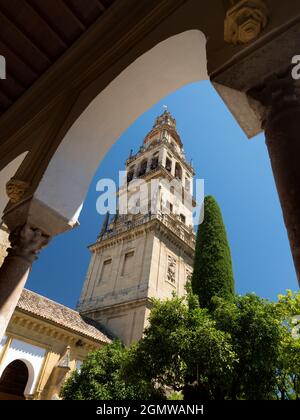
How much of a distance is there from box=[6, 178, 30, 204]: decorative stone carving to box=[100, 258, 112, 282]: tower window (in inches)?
868

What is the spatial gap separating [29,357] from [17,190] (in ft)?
51.1

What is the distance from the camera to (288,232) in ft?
4.86

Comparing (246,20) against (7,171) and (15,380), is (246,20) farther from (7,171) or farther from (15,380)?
(15,380)

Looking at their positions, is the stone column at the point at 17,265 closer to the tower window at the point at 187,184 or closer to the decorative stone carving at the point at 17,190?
the decorative stone carving at the point at 17,190

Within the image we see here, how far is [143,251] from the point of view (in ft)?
78.0

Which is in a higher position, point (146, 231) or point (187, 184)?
point (187, 184)

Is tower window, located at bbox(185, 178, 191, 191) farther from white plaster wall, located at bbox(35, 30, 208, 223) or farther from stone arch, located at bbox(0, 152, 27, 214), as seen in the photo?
white plaster wall, located at bbox(35, 30, 208, 223)

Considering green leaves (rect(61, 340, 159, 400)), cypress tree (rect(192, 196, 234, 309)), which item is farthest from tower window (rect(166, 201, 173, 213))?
green leaves (rect(61, 340, 159, 400))

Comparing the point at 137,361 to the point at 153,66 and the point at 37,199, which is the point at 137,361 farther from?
the point at 153,66

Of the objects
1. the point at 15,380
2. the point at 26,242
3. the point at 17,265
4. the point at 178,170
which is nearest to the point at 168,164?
the point at 178,170

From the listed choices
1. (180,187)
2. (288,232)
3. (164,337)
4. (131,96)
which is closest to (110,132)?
(131,96)

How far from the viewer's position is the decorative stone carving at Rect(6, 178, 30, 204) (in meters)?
3.44

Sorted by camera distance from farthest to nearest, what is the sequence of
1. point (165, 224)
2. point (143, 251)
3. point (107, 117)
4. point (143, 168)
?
point (143, 168)
point (165, 224)
point (143, 251)
point (107, 117)

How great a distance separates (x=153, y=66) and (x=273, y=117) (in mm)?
1811
